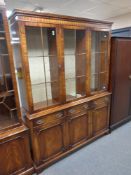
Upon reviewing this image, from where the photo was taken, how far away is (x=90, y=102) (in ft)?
7.66

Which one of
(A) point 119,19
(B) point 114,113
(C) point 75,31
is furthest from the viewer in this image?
(A) point 119,19

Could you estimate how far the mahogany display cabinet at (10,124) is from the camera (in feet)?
4.95

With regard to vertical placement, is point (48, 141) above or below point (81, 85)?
below

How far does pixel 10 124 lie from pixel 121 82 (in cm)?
217

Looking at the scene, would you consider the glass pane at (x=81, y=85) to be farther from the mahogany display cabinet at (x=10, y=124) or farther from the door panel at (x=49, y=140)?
the mahogany display cabinet at (x=10, y=124)

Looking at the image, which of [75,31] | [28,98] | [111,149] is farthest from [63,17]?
[111,149]

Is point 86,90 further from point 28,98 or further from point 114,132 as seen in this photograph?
point 114,132

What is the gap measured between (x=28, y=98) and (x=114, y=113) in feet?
6.10

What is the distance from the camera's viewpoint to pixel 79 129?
228 centimetres

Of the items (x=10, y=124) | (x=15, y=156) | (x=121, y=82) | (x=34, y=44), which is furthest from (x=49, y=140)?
(x=121, y=82)

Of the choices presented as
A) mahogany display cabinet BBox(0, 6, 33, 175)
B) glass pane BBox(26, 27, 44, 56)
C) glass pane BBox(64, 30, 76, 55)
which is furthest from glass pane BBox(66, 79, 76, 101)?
mahogany display cabinet BBox(0, 6, 33, 175)

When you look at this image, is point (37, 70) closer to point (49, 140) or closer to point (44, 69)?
point (44, 69)

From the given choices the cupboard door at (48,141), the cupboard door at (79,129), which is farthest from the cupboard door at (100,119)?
the cupboard door at (48,141)

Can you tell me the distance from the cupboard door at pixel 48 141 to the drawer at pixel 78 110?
0.22 metres
